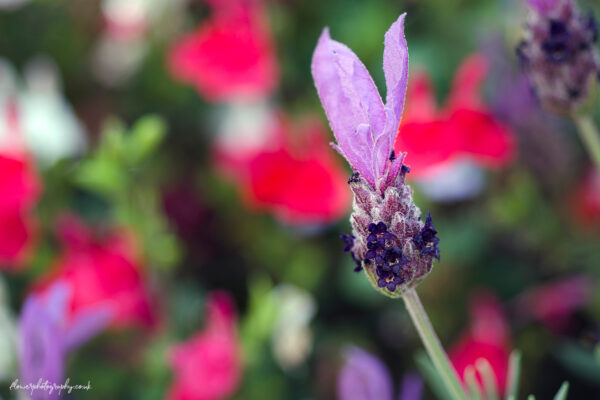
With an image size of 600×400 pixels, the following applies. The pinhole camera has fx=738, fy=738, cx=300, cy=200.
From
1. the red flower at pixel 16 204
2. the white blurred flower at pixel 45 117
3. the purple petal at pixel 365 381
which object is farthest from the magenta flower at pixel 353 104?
the white blurred flower at pixel 45 117

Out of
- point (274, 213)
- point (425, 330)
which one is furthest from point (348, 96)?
point (274, 213)

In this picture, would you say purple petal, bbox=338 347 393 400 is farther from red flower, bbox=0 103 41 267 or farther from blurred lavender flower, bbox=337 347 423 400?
red flower, bbox=0 103 41 267

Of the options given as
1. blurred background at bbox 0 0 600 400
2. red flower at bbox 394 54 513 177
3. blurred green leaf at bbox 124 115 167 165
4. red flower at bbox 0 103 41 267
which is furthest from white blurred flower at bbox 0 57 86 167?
red flower at bbox 394 54 513 177

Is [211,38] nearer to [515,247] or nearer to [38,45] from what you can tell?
[38,45]

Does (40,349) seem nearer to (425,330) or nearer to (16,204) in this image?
(425,330)

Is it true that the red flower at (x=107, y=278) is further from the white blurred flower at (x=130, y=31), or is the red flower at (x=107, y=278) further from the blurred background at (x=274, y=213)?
the white blurred flower at (x=130, y=31)

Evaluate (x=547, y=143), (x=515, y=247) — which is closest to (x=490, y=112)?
(x=547, y=143)

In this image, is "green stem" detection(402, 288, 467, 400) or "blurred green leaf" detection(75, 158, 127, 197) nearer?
"green stem" detection(402, 288, 467, 400)
